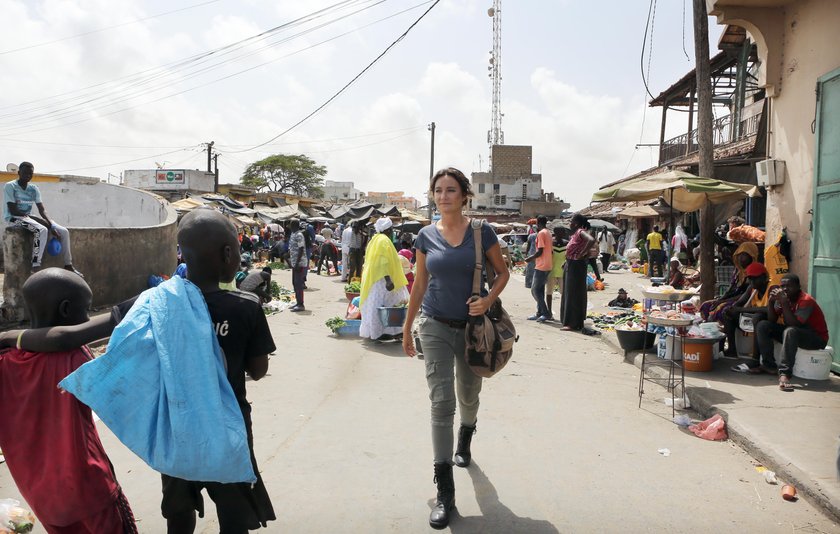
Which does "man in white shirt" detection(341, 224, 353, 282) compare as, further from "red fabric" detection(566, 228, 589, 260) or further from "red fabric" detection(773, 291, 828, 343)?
"red fabric" detection(773, 291, 828, 343)

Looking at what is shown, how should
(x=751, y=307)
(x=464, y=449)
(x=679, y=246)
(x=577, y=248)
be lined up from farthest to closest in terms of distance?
(x=679, y=246) < (x=577, y=248) < (x=751, y=307) < (x=464, y=449)

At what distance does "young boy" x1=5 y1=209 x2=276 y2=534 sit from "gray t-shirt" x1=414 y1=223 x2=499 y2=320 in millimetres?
1391

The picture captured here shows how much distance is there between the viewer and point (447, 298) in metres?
3.49

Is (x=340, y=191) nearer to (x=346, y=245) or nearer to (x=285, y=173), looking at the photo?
(x=285, y=173)

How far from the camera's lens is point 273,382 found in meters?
6.37

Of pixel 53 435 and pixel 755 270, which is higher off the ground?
pixel 755 270

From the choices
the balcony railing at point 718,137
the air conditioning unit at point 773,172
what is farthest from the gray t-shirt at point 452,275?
the balcony railing at point 718,137

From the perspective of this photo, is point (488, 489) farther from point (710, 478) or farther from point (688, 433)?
point (688, 433)

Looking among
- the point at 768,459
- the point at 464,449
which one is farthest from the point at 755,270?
the point at 464,449

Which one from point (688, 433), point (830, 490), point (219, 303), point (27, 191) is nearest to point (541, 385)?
point (688, 433)

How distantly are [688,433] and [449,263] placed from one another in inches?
111

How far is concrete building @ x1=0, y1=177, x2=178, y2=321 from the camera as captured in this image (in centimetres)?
794

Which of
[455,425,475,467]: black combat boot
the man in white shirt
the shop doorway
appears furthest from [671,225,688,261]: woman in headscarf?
[455,425,475,467]: black combat boot

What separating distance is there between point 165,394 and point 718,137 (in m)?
21.3
